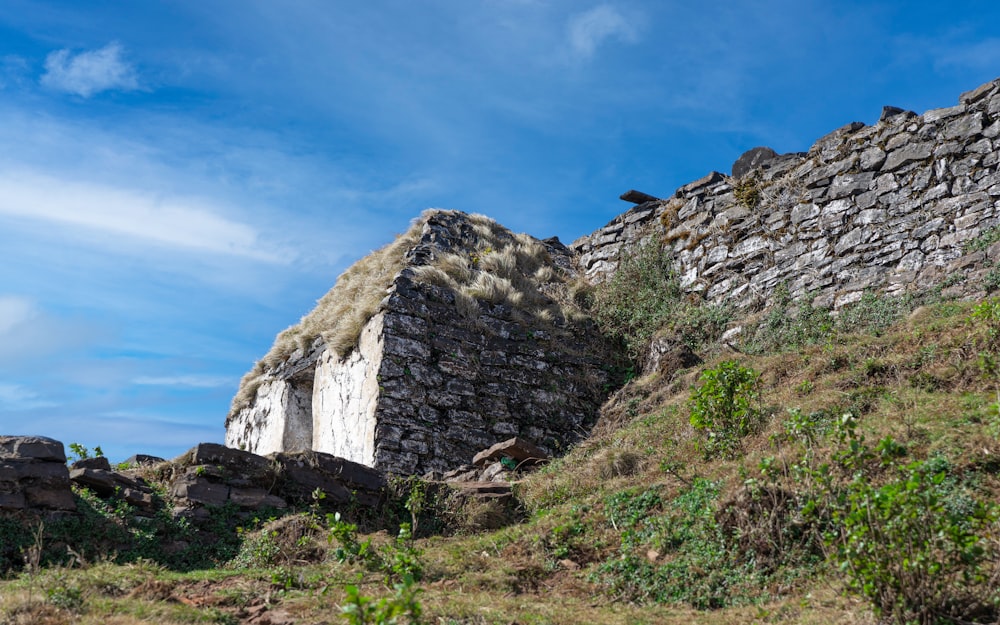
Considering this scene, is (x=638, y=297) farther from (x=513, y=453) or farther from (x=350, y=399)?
(x=350, y=399)

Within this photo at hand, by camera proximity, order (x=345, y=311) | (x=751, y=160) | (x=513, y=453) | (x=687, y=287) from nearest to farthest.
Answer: (x=513, y=453) → (x=345, y=311) → (x=687, y=287) → (x=751, y=160)

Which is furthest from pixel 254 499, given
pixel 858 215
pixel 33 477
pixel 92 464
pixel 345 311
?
pixel 858 215

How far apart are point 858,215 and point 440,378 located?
227 inches

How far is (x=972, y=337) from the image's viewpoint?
756cm

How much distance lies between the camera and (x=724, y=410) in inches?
288

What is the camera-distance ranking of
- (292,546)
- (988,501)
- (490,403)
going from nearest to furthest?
(988,501), (292,546), (490,403)

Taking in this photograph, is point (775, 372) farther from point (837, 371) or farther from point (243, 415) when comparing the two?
point (243, 415)

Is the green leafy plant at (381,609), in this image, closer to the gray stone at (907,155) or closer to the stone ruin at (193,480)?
the stone ruin at (193,480)

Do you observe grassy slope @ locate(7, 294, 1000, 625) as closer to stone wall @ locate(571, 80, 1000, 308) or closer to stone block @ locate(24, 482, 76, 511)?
stone block @ locate(24, 482, 76, 511)

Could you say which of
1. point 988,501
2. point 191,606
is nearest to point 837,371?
point 988,501

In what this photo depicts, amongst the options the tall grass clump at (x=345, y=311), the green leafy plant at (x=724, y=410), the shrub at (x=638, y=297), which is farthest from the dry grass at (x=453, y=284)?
the green leafy plant at (x=724, y=410)

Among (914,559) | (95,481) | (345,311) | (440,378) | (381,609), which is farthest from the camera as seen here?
(345,311)

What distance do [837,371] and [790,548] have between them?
317 cm

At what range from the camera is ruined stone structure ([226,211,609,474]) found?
10062mm
